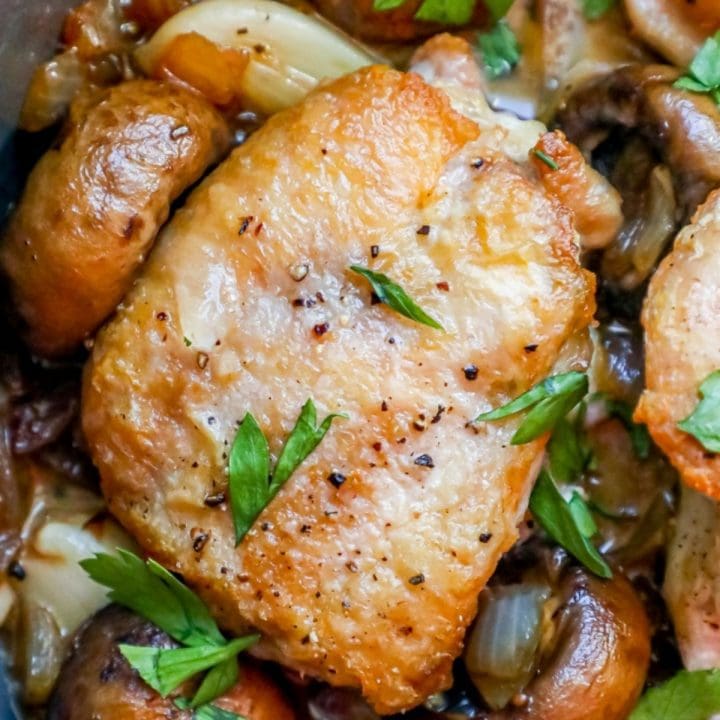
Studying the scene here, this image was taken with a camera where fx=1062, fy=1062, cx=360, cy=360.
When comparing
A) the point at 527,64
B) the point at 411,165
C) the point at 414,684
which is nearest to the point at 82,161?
the point at 411,165

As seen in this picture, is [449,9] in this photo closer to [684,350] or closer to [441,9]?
[441,9]

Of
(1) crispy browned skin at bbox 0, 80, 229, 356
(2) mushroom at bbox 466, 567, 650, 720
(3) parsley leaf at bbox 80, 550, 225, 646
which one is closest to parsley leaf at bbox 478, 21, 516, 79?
(1) crispy browned skin at bbox 0, 80, 229, 356

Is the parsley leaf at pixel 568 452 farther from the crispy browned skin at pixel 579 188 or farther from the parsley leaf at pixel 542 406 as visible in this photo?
the crispy browned skin at pixel 579 188

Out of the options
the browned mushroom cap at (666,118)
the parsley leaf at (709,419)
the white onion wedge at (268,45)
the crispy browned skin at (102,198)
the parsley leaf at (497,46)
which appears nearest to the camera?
the parsley leaf at (709,419)

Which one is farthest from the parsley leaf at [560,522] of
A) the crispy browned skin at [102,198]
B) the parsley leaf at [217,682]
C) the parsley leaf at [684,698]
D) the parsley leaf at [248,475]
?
the crispy browned skin at [102,198]

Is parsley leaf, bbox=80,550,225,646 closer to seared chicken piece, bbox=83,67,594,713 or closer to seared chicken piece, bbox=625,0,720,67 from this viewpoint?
seared chicken piece, bbox=83,67,594,713

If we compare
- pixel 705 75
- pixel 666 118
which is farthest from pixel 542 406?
pixel 705 75

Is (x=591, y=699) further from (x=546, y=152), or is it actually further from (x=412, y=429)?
(x=546, y=152)
